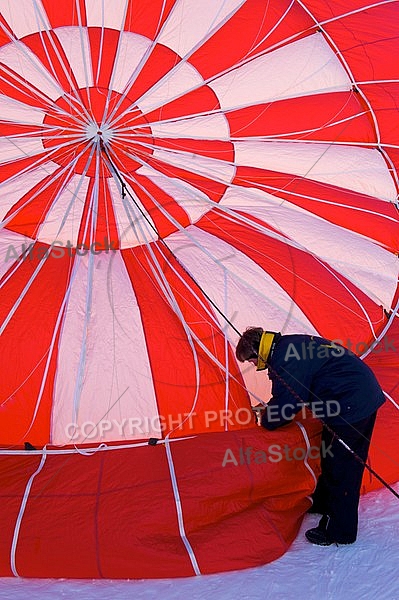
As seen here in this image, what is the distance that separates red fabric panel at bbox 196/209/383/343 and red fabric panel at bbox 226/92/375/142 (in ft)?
1.75

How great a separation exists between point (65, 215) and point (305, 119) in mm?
1297

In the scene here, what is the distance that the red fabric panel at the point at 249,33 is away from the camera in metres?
3.80

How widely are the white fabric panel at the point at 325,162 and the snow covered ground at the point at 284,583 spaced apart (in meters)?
1.89

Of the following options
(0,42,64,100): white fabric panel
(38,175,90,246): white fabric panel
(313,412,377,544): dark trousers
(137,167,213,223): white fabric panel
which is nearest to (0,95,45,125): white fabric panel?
(0,42,64,100): white fabric panel

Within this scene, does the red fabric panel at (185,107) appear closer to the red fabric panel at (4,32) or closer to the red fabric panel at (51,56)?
the red fabric panel at (51,56)

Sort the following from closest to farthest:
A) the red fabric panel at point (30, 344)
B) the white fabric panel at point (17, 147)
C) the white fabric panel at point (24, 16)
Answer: the white fabric panel at point (24, 16) < the red fabric panel at point (30, 344) < the white fabric panel at point (17, 147)

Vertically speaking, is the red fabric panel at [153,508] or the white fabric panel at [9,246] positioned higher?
the white fabric panel at [9,246]

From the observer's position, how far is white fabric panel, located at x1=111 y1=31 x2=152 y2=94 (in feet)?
12.6

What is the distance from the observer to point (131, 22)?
379cm

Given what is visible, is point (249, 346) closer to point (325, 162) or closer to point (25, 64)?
point (325, 162)

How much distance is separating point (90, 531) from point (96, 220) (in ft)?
5.88

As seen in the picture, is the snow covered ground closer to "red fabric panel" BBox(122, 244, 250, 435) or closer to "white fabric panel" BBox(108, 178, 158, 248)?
"red fabric panel" BBox(122, 244, 250, 435)

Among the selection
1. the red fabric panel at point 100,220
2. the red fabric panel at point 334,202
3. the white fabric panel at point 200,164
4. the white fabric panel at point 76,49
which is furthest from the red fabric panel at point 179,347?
the white fabric panel at point 76,49

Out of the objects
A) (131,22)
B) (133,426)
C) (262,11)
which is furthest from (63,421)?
(262,11)
